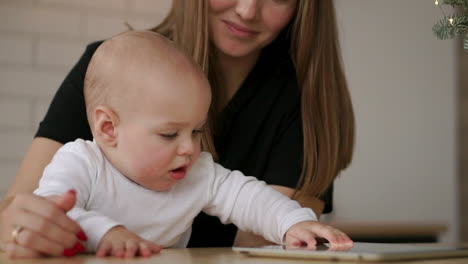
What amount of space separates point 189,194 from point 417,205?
9.13ft

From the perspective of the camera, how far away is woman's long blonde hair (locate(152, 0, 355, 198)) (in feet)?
5.24

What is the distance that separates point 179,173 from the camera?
113cm

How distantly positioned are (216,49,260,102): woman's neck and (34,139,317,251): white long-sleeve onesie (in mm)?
529

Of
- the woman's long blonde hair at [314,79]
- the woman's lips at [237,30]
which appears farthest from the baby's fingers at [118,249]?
the woman's lips at [237,30]

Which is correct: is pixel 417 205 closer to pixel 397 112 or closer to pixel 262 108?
pixel 397 112

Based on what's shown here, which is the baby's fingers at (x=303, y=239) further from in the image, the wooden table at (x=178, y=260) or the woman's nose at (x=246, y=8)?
the woman's nose at (x=246, y=8)

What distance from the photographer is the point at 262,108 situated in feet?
5.80

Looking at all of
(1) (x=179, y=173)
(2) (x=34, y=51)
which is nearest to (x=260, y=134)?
(1) (x=179, y=173)

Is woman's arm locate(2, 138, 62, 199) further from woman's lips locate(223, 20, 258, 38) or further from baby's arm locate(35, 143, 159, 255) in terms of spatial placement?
woman's lips locate(223, 20, 258, 38)

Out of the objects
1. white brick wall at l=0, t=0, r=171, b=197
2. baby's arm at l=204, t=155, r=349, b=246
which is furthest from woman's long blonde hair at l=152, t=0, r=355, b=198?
white brick wall at l=0, t=0, r=171, b=197

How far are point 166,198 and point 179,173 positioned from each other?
0.07 m

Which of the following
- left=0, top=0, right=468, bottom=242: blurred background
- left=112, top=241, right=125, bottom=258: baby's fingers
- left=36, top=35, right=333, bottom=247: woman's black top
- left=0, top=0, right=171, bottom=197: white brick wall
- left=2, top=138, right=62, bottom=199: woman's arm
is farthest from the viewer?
left=0, top=0, right=468, bottom=242: blurred background

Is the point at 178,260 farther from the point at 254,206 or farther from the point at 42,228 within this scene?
the point at 254,206

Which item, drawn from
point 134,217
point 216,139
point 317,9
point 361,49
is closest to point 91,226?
point 134,217
